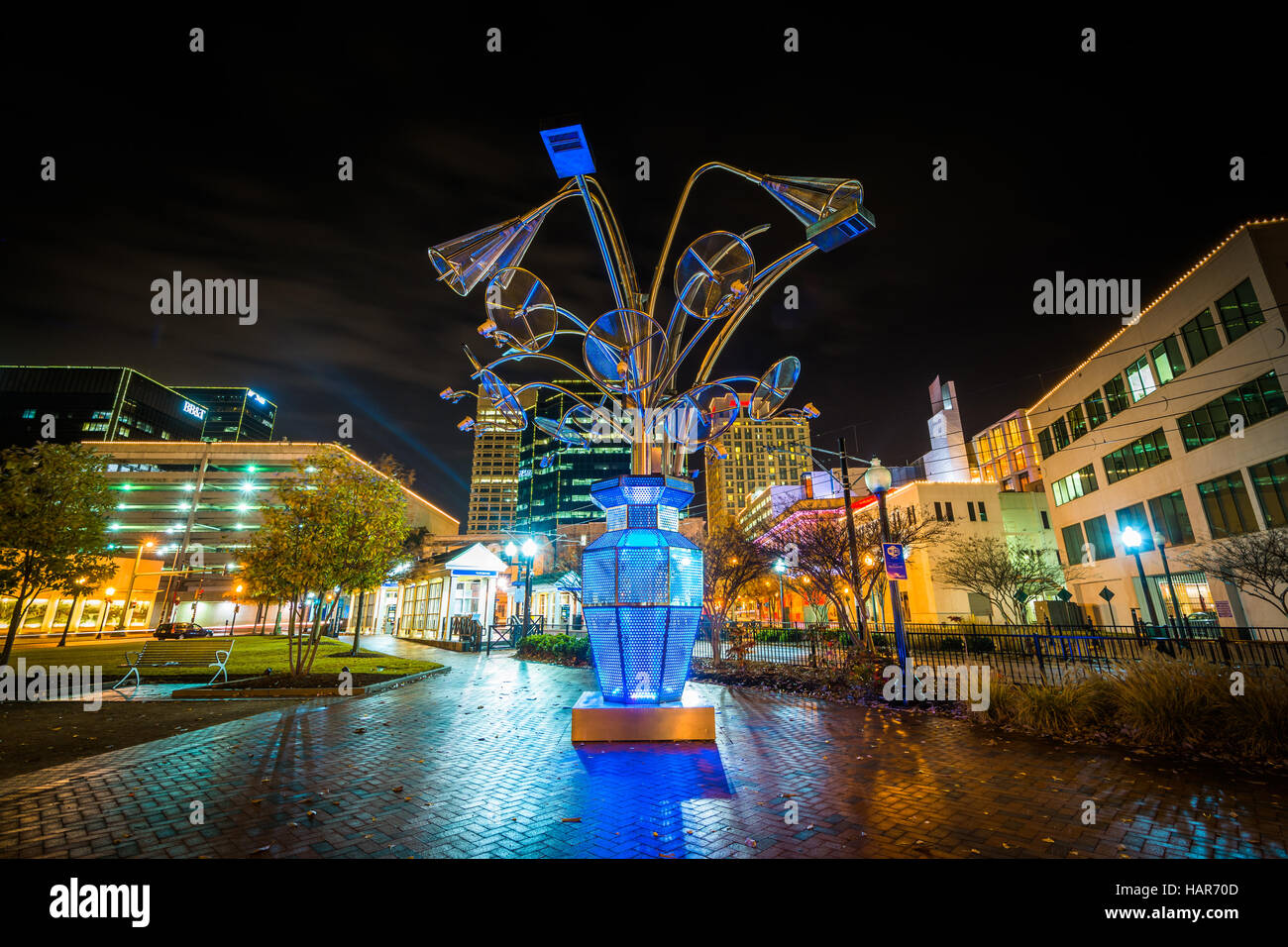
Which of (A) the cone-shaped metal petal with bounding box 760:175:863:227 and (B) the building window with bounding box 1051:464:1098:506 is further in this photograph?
(B) the building window with bounding box 1051:464:1098:506

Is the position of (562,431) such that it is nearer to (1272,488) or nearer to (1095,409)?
(1272,488)

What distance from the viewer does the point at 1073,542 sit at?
3206cm

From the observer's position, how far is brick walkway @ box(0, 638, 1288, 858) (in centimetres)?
393

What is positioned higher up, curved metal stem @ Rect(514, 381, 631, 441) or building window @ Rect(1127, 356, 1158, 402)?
building window @ Rect(1127, 356, 1158, 402)

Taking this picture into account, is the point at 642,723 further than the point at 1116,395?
No

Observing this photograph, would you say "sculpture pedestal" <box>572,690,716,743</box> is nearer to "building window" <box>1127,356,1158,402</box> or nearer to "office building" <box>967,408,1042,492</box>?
"building window" <box>1127,356,1158,402</box>

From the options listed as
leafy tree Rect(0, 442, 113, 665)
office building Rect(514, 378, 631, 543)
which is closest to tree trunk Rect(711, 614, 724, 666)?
leafy tree Rect(0, 442, 113, 665)

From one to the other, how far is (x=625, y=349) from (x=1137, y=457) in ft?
103

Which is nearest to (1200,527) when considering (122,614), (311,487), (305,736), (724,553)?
(724,553)

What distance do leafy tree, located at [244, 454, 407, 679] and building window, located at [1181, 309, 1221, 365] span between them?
107 ft

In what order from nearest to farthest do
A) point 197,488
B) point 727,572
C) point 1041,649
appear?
point 1041,649 < point 727,572 < point 197,488

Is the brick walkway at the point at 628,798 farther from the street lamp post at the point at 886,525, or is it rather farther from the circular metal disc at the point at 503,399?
the circular metal disc at the point at 503,399

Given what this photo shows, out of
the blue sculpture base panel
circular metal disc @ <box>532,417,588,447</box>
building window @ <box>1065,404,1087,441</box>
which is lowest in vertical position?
the blue sculpture base panel

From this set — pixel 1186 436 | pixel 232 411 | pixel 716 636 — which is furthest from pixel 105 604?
pixel 232 411
